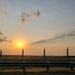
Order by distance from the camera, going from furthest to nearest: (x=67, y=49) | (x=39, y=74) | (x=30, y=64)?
1. (x=67, y=49)
2. (x=30, y=64)
3. (x=39, y=74)

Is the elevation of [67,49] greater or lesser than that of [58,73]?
greater

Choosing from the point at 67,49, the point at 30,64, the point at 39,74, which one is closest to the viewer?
the point at 39,74

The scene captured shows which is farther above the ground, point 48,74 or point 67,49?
point 67,49

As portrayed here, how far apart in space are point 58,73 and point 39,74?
1.75 meters

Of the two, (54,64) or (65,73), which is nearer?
(65,73)

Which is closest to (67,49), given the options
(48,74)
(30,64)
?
(30,64)

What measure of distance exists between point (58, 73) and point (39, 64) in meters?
3.45

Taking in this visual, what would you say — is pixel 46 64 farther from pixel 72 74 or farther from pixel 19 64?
pixel 72 74

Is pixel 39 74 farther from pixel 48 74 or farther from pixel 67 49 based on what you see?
pixel 67 49

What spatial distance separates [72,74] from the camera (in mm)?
20781

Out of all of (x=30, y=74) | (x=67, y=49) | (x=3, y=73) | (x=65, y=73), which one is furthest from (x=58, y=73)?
(x=67, y=49)

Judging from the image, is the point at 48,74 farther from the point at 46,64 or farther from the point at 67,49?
the point at 67,49

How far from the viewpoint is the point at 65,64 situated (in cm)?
2419

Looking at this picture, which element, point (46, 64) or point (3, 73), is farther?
point (46, 64)
